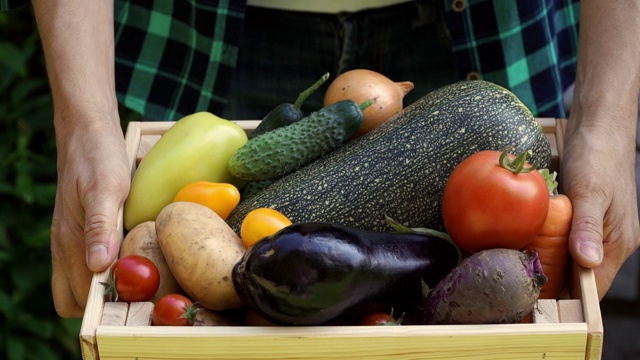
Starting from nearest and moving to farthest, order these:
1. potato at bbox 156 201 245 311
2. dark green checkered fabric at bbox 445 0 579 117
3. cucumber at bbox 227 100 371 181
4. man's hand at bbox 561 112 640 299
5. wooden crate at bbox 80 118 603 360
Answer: wooden crate at bbox 80 118 603 360 → potato at bbox 156 201 245 311 → man's hand at bbox 561 112 640 299 → cucumber at bbox 227 100 371 181 → dark green checkered fabric at bbox 445 0 579 117

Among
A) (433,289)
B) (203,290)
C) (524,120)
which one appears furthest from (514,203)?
(203,290)

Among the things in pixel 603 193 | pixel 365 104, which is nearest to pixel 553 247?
pixel 603 193

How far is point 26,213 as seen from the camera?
2.47 m

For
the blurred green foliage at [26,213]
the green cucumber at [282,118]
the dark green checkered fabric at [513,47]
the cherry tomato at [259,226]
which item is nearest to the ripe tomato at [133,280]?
the cherry tomato at [259,226]

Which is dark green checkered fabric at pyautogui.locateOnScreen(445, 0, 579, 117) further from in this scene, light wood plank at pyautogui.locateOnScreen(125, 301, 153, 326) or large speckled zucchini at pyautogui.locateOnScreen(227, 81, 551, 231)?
light wood plank at pyautogui.locateOnScreen(125, 301, 153, 326)

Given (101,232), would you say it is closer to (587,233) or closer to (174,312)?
(174,312)

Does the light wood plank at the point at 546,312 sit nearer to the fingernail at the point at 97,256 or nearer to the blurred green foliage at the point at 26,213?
the fingernail at the point at 97,256

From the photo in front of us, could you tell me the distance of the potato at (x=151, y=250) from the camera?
3.94 feet

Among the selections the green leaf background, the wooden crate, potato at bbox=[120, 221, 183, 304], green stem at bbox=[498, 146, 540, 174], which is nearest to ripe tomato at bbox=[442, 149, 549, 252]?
green stem at bbox=[498, 146, 540, 174]

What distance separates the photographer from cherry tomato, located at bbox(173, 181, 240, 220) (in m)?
1.28

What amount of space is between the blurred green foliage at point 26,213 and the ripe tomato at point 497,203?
59.4 inches

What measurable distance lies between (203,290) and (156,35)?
0.87m

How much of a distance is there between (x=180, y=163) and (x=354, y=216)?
0.28m

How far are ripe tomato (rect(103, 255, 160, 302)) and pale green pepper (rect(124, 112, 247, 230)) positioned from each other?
0.19 m
